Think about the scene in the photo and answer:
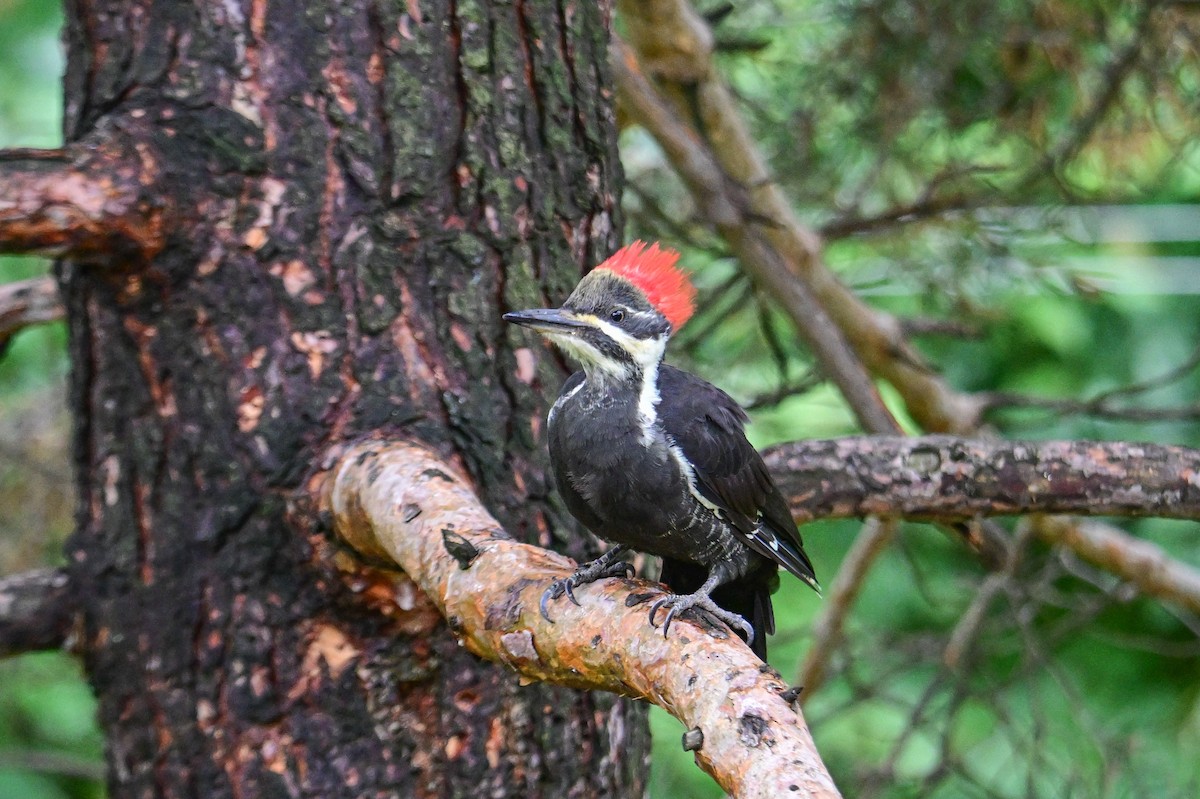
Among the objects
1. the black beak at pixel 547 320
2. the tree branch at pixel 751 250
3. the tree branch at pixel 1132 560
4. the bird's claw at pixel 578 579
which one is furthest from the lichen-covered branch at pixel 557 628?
the tree branch at pixel 1132 560

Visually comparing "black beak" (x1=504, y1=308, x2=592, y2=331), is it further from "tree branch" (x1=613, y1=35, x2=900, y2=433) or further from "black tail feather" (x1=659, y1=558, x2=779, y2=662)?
"tree branch" (x1=613, y1=35, x2=900, y2=433)

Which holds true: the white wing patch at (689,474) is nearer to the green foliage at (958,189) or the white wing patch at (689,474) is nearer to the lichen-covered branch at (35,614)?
the green foliage at (958,189)

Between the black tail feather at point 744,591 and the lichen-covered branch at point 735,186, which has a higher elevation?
the lichen-covered branch at point 735,186

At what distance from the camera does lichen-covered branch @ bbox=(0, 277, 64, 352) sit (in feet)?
8.34

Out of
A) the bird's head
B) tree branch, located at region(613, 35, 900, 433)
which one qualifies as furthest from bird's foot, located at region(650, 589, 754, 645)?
tree branch, located at region(613, 35, 900, 433)

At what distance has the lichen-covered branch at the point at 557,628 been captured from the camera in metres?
1.29

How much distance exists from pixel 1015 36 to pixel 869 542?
169 cm

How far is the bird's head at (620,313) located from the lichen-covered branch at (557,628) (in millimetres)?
319

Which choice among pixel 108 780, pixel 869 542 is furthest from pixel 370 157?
pixel 869 542

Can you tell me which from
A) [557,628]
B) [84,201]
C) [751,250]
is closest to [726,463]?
[557,628]

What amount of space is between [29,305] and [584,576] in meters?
1.43

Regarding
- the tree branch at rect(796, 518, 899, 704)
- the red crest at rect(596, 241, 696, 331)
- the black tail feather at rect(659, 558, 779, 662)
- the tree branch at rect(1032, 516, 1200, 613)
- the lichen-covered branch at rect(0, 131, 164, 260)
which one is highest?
the lichen-covered branch at rect(0, 131, 164, 260)

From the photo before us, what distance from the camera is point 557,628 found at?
1646 millimetres

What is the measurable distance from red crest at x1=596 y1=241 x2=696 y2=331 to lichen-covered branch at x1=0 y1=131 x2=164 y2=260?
0.80m
